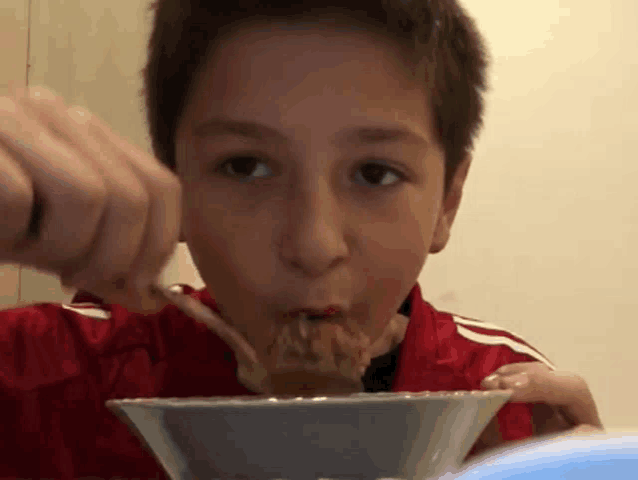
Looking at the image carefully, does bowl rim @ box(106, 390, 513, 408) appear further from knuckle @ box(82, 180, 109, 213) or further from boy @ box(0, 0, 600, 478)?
boy @ box(0, 0, 600, 478)

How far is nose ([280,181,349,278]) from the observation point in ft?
1.73

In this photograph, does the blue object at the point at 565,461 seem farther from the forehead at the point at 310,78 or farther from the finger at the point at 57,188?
the forehead at the point at 310,78

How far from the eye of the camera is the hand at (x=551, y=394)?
0.50m

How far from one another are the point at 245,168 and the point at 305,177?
74 millimetres

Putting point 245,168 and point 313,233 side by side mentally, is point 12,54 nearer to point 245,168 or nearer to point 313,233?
point 245,168

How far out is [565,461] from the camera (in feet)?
0.28

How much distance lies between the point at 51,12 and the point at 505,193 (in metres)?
0.85

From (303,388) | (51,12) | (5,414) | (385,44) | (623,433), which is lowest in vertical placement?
(5,414)

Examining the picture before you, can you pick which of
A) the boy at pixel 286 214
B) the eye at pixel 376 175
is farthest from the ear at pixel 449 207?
the eye at pixel 376 175

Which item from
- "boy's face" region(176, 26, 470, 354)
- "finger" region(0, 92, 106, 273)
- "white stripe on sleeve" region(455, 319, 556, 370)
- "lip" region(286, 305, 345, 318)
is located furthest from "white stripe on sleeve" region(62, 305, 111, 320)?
Result: "finger" region(0, 92, 106, 273)

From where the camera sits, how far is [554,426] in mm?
574

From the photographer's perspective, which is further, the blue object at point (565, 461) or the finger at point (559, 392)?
the finger at point (559, 392)

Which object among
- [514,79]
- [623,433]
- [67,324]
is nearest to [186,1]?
[67,324]

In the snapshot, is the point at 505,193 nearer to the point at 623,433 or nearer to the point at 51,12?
the point at 51,12
